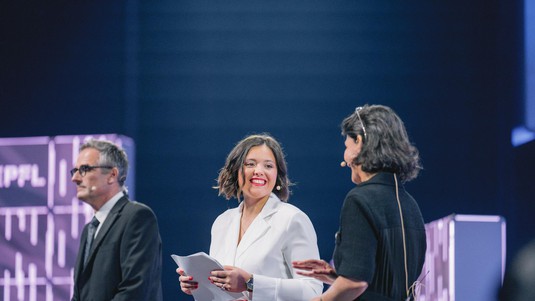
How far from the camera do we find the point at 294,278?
3.30 meters

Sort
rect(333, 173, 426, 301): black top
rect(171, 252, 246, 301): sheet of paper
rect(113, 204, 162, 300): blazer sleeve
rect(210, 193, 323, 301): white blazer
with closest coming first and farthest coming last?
1. rect(333, 173, 426, 301): black top
2. rect(171, 252, 246, 301): sheet of paper
3. rect(210, 193, 323, 301): white blazer
4. rect(113, 204, 162, 300): blazer sleeve

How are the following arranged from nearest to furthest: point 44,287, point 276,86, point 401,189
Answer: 1. point 401,189
2. point 44,287
3. point 276,86

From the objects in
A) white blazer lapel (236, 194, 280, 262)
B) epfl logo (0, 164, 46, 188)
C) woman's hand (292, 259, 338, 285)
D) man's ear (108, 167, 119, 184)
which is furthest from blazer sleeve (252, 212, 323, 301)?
epfl logo (0, 164, 46, 188)

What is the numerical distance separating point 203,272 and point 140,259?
34cm

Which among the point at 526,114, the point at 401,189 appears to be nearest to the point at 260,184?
the point at 401,189

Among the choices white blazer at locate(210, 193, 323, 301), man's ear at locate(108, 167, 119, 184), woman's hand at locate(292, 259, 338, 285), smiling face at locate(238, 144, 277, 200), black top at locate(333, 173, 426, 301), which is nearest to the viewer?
black top at locate(333, 173, 426, 301)

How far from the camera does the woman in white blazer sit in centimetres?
319

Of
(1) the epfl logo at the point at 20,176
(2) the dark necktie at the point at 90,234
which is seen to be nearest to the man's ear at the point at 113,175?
(2) the dark necktie at the point at 90,234

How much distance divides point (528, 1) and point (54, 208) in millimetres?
3247

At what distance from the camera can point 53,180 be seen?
5457 mm

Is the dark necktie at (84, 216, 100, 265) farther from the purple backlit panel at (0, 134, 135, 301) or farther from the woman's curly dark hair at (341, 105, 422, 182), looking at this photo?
the purple backlit panel at (0, 134, 135, 301)

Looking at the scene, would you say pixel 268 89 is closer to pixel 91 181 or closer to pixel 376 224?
pixel 91 181

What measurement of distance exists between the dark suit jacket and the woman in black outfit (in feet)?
3.42

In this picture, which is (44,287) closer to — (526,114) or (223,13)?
(223,13)
